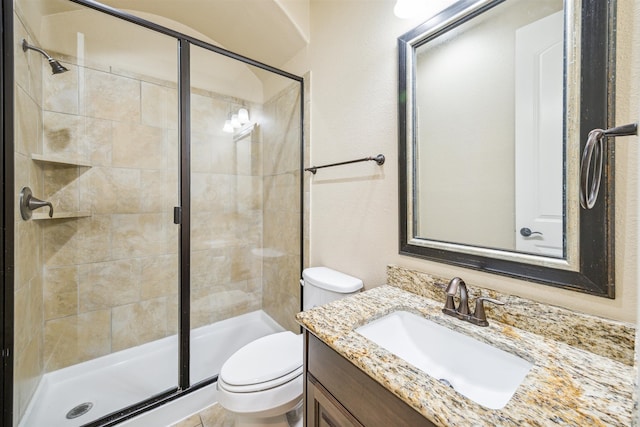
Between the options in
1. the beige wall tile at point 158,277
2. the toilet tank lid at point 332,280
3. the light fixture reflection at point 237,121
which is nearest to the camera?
the toilet tank lid at point 332,280

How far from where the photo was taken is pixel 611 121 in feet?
2.03

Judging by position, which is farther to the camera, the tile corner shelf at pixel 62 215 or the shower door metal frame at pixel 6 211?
the tile corner shelf at pixel 62 215

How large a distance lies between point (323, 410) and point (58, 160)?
1911 millimetres

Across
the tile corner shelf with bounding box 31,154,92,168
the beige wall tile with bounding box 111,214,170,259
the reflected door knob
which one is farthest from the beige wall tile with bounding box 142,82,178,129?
the reflected door knob

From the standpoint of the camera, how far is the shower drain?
1323 mm

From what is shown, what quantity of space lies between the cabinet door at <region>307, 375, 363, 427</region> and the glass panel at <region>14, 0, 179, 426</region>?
1171mm

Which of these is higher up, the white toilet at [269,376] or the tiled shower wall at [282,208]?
the tiled shower wall at [282,208]

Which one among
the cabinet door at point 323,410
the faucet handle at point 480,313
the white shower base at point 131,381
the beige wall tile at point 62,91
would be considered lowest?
the white shower base at point 131,381

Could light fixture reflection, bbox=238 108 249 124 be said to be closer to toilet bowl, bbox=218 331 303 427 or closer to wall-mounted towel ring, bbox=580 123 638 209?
toilet bowl, bbox=218 331 303 427

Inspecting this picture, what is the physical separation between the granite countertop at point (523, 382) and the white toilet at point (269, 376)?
0.44 metres

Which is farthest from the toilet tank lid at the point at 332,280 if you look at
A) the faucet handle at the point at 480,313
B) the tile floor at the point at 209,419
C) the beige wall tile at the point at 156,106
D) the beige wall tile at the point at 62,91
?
the beige wall tile at the point at 62,91

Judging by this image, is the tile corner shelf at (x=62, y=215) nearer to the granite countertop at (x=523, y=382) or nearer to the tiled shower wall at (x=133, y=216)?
the tiled shower wall at (x=133, y=216)

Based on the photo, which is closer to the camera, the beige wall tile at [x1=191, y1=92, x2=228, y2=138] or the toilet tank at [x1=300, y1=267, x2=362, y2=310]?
the toilet tank at [x1=300, y1=267, x2=362, y2=310]

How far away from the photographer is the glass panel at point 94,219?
51.3 inches
